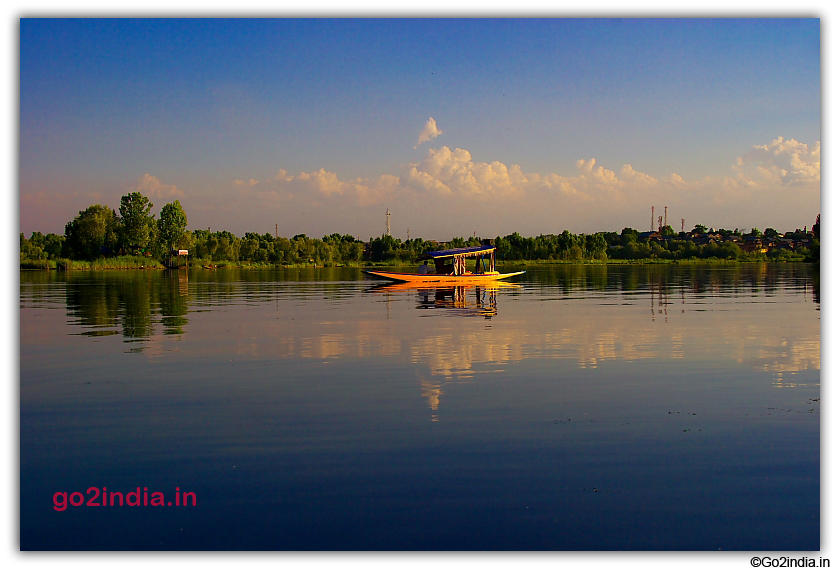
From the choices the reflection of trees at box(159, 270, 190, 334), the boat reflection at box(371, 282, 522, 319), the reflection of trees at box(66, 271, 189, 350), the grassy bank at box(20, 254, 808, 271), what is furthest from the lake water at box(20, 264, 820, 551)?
the grassy bank at box(20, 254, 808, 271)

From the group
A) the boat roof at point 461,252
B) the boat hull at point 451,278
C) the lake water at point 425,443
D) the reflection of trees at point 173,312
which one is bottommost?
the lake water at point 425,443

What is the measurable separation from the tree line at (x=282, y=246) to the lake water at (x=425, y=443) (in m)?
81.5

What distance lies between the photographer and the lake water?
8.30 meters

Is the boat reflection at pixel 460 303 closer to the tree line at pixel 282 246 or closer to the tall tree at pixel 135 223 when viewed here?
the tree line at pixel 282 246

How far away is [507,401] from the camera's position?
45.6 ft

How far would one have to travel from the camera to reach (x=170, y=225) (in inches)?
5458

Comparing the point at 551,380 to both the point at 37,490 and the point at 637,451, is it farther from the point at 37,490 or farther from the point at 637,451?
the point at 37,490

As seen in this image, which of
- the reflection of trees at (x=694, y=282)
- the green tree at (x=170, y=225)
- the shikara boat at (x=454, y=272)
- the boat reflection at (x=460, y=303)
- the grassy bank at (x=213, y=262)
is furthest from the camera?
the green tree at (x=170, y=225)

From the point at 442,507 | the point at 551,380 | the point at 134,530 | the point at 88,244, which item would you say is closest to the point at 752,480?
the point at 442,507

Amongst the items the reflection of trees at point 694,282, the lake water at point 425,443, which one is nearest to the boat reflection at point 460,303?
the reflection of trees at point 694,282

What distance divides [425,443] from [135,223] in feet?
432

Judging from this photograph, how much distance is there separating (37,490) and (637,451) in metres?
8.24

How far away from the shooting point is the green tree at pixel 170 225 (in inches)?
5438

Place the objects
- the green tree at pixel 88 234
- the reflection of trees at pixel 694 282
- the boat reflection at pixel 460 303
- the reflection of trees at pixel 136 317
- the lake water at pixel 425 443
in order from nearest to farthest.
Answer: the lake water at pixel 425 443 → the reflection of trees at pixel 136 317 → the boat reflection at pixel 460 303 → the reflection of trees at pixel 694 282 → the green tree at pixel 88 234
